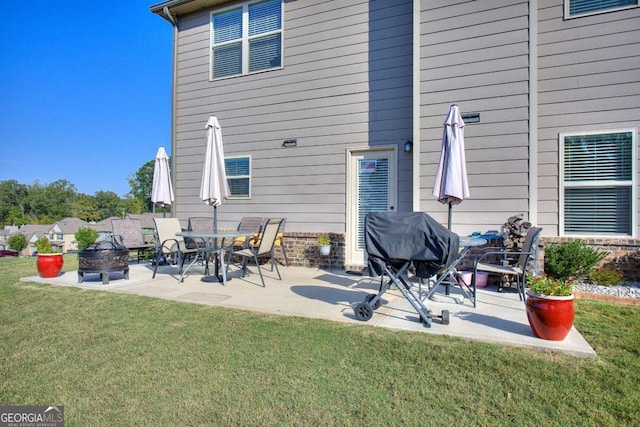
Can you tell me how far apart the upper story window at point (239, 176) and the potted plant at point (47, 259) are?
3.30m

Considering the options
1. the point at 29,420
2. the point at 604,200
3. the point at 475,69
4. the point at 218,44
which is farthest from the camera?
the point at 218,44

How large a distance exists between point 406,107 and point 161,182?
4737mm

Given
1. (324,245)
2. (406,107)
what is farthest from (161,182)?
(406,107)

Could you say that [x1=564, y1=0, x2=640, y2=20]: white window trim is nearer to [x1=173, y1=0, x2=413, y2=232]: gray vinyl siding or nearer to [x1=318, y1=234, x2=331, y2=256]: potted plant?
[x1=173, y1=0, x2=413, y2=232]: gray vinyl siding

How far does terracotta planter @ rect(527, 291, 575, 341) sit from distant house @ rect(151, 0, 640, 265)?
2743 millimetres

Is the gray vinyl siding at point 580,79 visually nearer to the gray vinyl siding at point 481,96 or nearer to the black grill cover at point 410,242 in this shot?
the gray vinyl siding at point 481,96

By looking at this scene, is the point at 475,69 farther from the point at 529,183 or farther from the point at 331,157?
the point at 331,157

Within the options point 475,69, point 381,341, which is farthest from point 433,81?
point 381,341

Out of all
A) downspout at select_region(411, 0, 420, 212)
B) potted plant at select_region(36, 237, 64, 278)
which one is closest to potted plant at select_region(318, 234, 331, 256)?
downspout at select_region(411, 0, 420, 212)

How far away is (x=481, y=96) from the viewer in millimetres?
5664

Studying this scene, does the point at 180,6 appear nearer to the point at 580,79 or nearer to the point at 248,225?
the point at 248,225

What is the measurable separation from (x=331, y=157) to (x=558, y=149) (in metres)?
3.65

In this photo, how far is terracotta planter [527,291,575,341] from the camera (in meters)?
2.89

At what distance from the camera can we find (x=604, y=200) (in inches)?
208
